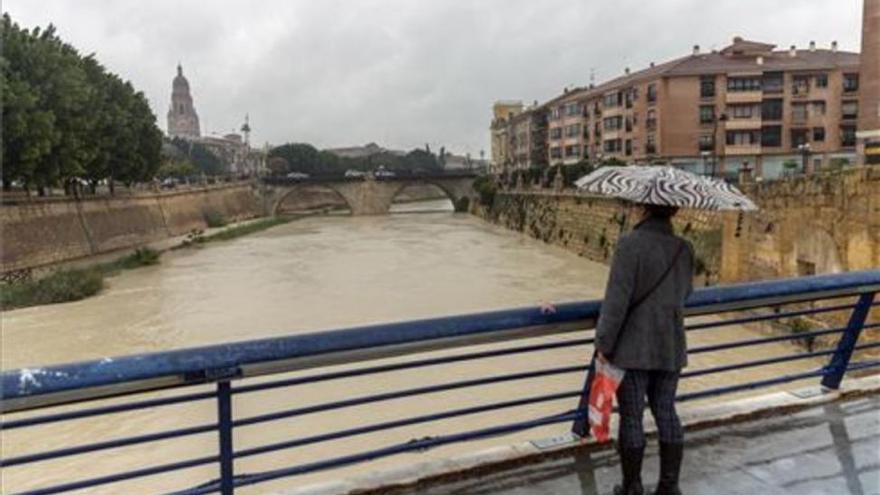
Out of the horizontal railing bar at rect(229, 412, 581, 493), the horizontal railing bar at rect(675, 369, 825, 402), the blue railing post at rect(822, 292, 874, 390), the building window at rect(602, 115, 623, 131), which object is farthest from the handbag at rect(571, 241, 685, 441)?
the building window at rect(602, 115, 623, 131)

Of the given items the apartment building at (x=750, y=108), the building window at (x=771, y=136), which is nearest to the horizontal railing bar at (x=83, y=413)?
the apartment building at (x=750, y=108)

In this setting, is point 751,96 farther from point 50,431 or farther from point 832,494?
point 832,494

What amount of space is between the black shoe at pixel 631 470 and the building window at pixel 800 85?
4851 centimetres

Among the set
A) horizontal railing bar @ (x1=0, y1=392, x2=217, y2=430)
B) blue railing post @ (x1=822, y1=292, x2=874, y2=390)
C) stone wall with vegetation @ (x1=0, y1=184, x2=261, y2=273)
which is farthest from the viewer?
stone wall with vegetation @ (x1=0, y1=184, x2=261, y2=273)

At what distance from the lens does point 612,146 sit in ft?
185

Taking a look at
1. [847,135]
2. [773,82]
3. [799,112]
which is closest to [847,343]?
[773,82]

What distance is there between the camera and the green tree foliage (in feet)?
82.7

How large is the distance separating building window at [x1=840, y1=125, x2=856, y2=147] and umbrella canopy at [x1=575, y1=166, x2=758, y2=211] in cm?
4877

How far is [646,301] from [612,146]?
55.4 meters

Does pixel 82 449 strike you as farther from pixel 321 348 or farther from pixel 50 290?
pixel 50 290

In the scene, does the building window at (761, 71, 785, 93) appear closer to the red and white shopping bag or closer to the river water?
the river water

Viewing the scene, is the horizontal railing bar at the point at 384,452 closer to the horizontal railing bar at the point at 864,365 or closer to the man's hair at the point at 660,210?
the man's hair at the point at 660,210

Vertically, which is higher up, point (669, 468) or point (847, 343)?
point (847, 343)

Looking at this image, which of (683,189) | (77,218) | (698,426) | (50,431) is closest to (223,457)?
(683,189)
